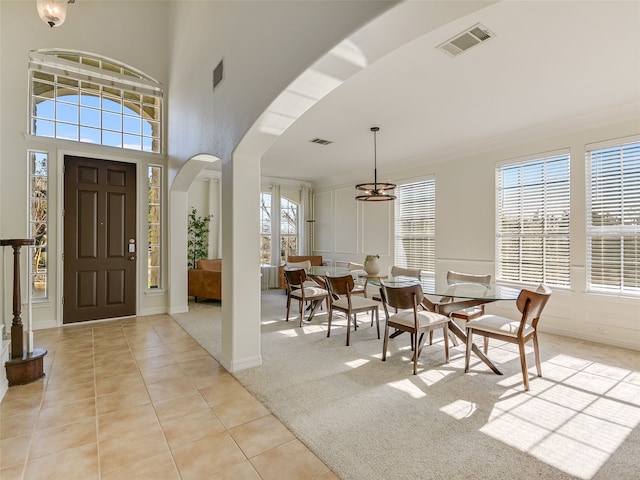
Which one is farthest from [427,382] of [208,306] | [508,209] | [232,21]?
[208,306]

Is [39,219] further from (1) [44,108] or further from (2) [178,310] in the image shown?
(2) [178,310]

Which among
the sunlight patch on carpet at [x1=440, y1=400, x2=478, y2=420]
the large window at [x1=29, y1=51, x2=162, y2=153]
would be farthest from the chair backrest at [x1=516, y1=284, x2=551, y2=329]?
the large window at [x1=29, y1=51, x2=162, y2=153]

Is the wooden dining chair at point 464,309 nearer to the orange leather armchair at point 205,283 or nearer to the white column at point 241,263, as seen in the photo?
the white column at point 241,263

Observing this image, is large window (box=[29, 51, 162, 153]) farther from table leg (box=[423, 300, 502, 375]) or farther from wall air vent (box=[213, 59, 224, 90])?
table leg (box=[423, 300, 502, 375])

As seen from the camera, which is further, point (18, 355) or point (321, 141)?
point (321, 141)

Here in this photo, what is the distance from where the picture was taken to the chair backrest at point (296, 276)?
4625mm

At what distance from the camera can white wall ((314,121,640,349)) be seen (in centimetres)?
393

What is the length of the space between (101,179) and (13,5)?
7.83 feet

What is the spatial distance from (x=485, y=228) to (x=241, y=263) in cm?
399

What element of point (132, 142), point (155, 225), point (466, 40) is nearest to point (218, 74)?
point (466, 40)

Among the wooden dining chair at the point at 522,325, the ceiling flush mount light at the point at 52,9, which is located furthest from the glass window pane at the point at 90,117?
the wooden dining chair at the point at 522,325

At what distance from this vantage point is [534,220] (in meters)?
4.64

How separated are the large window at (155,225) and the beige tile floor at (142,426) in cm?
196

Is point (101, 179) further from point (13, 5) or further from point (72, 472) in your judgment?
point (72, 472)
